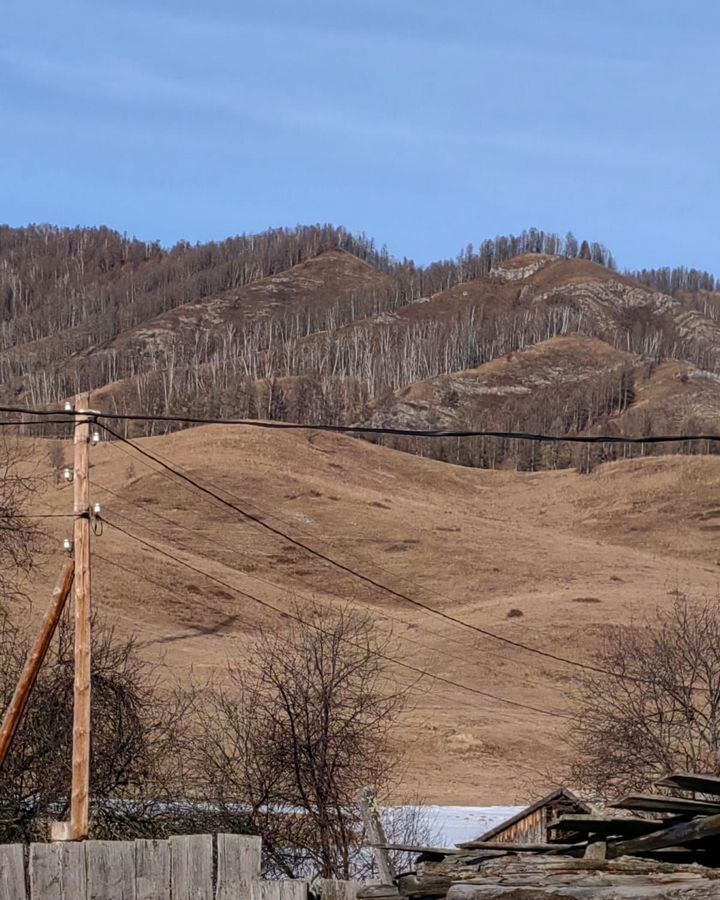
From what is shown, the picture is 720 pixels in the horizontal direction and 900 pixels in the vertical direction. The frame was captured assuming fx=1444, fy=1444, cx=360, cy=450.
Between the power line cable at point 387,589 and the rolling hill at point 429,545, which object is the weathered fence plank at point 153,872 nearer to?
the rolling hill at point 429,545

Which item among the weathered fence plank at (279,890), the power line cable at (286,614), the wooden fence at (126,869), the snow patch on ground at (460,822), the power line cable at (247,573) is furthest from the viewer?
the power line cable at (247,573)

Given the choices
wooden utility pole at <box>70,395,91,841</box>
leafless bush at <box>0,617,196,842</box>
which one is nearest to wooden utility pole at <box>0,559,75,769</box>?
wooden utility pole at <box>70,395,91,841</box>

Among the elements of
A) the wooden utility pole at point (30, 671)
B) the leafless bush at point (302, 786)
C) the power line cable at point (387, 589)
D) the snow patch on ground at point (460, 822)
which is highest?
the power line cable at point (387, 589)

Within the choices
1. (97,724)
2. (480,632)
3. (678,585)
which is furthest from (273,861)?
(678,585)

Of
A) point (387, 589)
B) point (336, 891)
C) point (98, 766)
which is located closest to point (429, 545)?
point (387, 589)

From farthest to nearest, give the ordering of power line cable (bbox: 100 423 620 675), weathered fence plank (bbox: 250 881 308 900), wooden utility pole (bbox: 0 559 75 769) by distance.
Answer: power line cable (bbox: 100 423 620 675) → wooden utility pole (bbox: 0 559 75 769) → weathered fence plank (bbox: 250 881 308 900)

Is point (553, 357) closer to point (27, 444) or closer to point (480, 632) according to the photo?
point (27, 444)

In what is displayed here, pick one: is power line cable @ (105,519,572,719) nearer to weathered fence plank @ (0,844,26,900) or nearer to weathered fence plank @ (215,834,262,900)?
weathered fence plank @ (0,844,26,900)

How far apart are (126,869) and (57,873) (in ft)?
1.62

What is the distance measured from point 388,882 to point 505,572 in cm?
6754

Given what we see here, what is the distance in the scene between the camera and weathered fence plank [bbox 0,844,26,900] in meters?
10.1

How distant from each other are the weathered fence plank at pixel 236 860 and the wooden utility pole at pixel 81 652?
495cm

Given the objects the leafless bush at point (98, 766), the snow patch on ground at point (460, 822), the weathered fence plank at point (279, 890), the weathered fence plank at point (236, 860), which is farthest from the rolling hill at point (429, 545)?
the weathered fence plank at point (279, 890)

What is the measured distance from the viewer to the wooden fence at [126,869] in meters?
9.98
